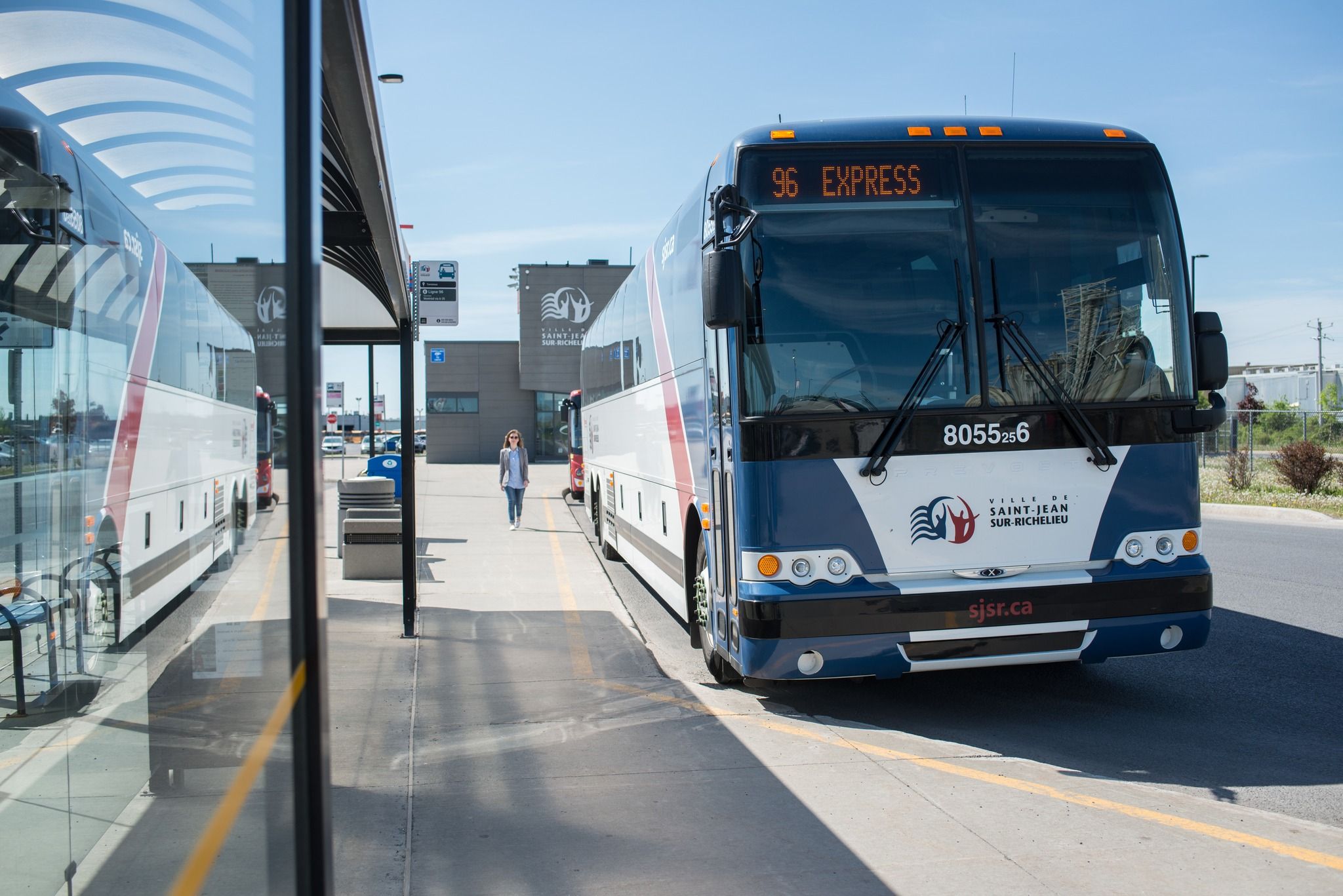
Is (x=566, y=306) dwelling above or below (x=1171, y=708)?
above

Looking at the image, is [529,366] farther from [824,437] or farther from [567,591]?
[824,437]

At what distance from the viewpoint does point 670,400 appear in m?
8.90

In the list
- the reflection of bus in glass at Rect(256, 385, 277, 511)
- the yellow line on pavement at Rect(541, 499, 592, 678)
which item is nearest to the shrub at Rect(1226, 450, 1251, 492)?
the yellow line on pavement at Rect(541, 499, 592, 678)

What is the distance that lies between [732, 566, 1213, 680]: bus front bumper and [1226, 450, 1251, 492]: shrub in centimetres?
2059

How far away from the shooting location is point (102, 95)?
8.78 feet

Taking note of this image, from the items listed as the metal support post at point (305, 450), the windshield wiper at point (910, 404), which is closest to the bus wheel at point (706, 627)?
the windshield wiper at point (910, 404)

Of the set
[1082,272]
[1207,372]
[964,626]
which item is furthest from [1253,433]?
[964,626]

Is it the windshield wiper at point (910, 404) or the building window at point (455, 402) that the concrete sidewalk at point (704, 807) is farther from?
the building window at point (455, 402)

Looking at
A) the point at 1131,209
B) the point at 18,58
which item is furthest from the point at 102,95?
the point at 1131,209

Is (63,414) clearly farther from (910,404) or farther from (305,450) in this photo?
(910,404)

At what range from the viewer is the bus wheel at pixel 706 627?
24.9 feet

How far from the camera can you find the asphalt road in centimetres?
560

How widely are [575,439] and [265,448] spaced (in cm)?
2388

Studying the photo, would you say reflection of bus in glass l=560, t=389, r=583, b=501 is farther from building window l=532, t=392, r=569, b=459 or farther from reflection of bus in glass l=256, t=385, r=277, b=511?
building window l=532, t=392, r=569, b=459
